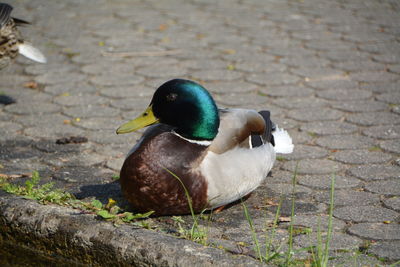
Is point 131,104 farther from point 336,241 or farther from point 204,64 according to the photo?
point 336,241

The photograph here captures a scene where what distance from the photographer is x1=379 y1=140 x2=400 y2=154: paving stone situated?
4715 millimetres

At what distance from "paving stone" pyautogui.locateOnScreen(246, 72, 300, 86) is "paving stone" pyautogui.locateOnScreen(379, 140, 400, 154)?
63.0 inches

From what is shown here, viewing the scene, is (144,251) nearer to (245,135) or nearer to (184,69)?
(245,135)

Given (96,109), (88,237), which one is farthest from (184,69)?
(88,237)

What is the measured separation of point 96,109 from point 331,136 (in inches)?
78.3

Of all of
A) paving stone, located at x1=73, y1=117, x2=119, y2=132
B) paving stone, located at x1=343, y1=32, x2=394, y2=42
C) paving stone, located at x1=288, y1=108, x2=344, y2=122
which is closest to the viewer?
paving stone, located at x1=73, y1=117, x2=119, y2=132

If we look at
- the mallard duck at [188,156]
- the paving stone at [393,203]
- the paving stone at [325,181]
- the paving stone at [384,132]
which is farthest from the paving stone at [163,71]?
the paving stone at [393,203]

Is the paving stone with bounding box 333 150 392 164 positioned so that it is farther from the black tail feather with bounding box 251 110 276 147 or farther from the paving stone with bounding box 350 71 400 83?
the paving stone with bounding box 350 71 400 83

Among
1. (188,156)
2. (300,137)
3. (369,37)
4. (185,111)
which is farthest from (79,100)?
(369,37)

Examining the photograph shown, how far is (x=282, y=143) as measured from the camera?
4.37m

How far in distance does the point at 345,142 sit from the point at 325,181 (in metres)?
0.74

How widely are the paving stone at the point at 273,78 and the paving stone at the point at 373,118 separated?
102 centimetres

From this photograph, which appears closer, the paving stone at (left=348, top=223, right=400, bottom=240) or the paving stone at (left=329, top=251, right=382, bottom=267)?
the paving stone at (left=329, top=251, right=382, bottom=267)

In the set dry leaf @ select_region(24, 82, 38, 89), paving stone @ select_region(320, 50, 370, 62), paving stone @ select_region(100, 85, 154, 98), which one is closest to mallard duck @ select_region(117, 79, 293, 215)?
paving stone @ select_region(100, 85, 154, 98)
